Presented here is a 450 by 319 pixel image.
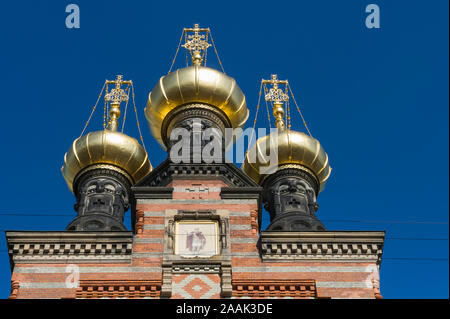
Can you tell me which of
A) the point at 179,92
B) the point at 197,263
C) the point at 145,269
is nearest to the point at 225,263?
the point at 197,263

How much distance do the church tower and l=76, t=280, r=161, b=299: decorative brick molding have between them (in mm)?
19

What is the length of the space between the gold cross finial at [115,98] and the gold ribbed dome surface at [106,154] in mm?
1863

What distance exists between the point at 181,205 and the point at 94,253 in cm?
213

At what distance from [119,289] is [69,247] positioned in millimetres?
1491

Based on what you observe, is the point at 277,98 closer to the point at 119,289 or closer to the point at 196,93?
the point at 196,93

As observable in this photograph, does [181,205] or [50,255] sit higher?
[181,205]

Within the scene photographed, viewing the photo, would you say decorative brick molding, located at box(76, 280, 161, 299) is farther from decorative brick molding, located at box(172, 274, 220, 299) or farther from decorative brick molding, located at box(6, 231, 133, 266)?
decorative brick molding, located at box(6, 231, 133, 266)

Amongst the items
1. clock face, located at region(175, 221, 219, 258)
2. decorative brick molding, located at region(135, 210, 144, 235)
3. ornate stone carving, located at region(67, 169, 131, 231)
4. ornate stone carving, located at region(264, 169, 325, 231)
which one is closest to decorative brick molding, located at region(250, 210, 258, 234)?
clock face, located at region(175, 221, 219, 258)

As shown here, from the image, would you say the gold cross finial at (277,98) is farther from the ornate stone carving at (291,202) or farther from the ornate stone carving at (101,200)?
the ornate stone carving at (101,200)

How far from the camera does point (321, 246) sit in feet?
55.0

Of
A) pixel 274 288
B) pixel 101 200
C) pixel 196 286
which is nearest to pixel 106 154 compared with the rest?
pixel 101 200

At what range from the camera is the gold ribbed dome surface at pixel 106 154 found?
22266 millimetres

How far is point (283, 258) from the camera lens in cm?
1656
